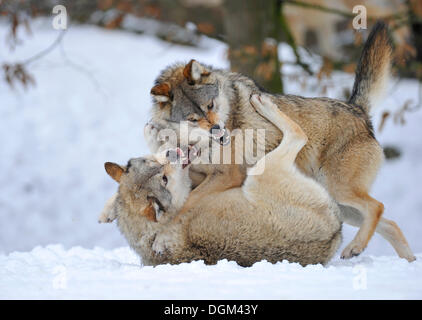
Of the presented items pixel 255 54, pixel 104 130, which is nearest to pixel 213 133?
pixel 255 54

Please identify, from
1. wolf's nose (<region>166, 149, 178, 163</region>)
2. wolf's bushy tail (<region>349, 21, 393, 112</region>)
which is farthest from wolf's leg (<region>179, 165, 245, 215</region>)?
wolf's bushy tail (<region>349, 21, 393, 112</region>)

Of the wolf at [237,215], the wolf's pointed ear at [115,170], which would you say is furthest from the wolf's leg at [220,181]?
the wolf's pointed ear at [115,170]

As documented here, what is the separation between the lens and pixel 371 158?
5344mm

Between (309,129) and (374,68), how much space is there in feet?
3.54

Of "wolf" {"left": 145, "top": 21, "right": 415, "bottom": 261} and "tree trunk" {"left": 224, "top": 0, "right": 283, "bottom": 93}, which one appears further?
"tree trunk" {"left": 224, "top": 0, "right": 283, "bottom": 93}

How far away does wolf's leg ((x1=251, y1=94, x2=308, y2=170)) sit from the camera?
4.84m

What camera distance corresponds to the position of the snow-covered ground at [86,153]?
514 centimetres

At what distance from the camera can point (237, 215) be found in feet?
15.0

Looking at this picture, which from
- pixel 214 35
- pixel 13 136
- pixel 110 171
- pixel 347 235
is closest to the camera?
pixel 110 171

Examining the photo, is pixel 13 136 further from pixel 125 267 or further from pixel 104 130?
pixel 125 267
